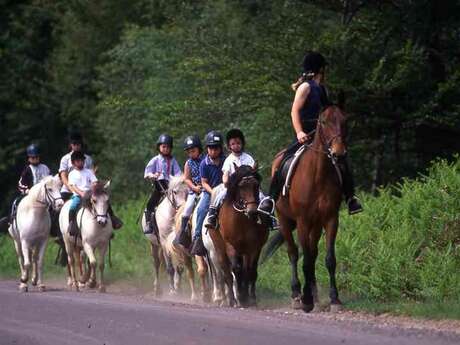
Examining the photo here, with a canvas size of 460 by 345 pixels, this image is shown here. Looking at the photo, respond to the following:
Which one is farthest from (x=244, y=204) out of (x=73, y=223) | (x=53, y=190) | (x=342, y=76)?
(x=342, y=76)

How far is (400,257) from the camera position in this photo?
59.3ft

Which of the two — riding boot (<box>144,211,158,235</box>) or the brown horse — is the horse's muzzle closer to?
riding boot (<box>144,211,158,235</box>)

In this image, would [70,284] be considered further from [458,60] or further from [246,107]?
[458,60]

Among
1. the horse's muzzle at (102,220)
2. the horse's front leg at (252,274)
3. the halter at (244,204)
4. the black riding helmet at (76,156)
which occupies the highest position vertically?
the black riding helmet at (76,156)

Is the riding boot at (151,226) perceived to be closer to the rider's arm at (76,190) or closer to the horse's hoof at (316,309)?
the rider's arm at (76,190)

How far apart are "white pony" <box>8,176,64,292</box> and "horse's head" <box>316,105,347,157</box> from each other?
7.99 m

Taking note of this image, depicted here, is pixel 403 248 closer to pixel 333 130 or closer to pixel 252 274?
pixel 252 274

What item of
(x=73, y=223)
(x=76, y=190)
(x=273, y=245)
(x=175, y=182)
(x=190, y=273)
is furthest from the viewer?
(x=76, y=190)

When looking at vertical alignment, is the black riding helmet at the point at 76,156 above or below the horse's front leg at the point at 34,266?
above

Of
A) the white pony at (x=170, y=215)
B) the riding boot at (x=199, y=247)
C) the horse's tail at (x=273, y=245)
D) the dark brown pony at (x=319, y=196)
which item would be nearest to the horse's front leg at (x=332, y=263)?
the dark brown pony at (x=319, y=196)

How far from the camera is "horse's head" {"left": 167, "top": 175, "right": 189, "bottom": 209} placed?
22.8 meters

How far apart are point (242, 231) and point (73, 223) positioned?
648cm

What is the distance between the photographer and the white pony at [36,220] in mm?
23422

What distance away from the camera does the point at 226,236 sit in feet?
61.4
